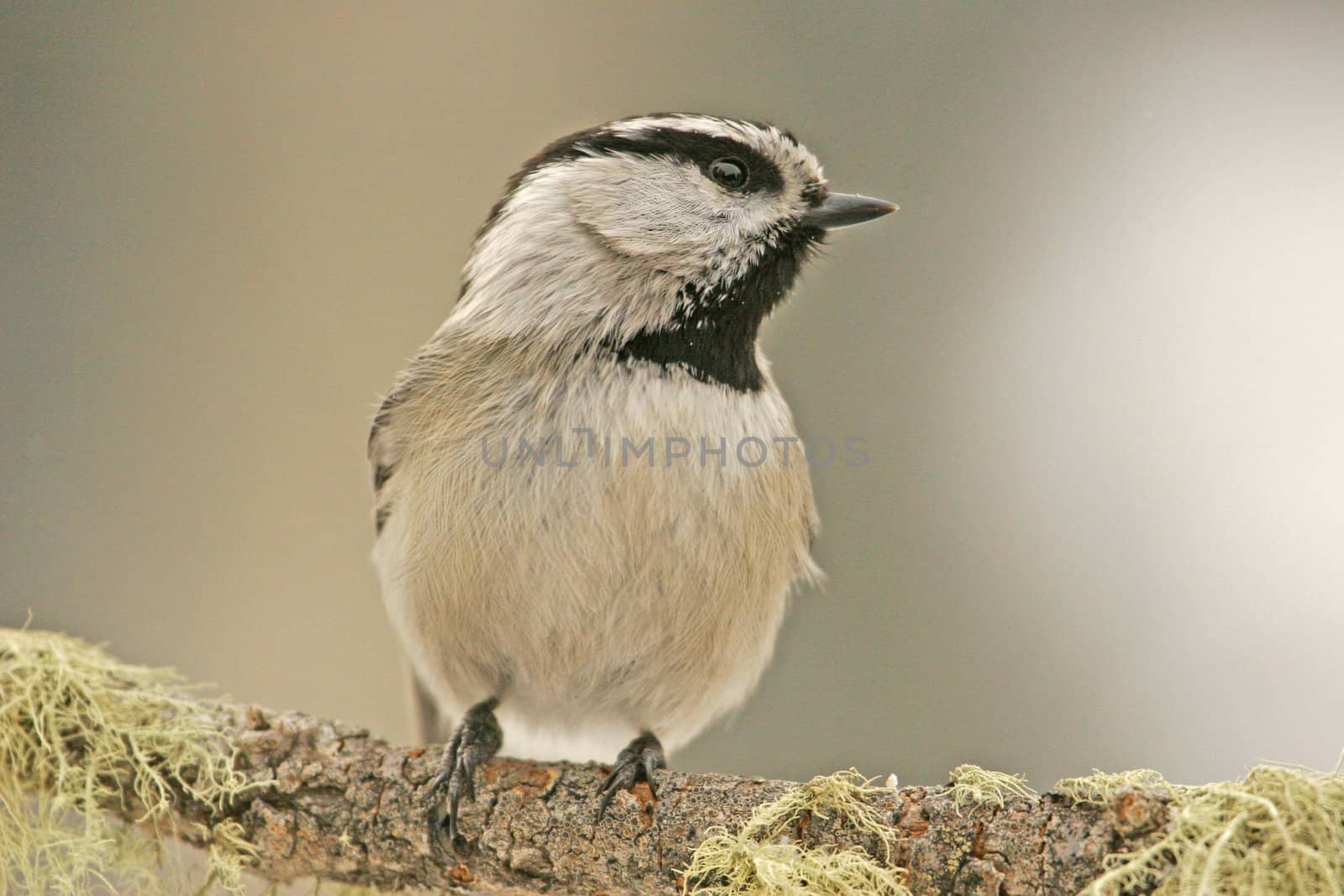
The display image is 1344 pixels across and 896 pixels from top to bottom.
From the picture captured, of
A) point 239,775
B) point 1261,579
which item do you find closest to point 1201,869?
point 239,775

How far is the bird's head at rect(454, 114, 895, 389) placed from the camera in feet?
4.37

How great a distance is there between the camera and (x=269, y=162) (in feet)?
7.13

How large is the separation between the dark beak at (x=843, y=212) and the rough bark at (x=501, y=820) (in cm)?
77

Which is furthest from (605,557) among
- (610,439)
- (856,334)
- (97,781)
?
→ (856,334)

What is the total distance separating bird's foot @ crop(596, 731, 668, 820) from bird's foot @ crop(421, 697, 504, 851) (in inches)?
7.1

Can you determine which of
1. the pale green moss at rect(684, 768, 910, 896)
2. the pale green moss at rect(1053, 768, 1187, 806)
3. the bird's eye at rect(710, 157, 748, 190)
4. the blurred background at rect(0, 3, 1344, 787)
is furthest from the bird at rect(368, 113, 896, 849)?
the pale green moss at rect(1053, 768, 1187, 806)

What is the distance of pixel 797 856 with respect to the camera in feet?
3.21

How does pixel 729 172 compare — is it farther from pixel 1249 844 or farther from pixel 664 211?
pixel 1249 844

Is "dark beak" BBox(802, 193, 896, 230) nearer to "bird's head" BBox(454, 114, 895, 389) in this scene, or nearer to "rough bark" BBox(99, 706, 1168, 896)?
"bird's head" BBox(454, 114, 895, 389)


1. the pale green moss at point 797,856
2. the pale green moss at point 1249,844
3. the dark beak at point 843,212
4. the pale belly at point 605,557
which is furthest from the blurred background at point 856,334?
the pale green moss at point 1249,844

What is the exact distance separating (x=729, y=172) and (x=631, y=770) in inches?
32.2

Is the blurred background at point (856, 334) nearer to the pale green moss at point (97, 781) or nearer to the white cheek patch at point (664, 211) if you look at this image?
the white cheek patch at point (664, 211)

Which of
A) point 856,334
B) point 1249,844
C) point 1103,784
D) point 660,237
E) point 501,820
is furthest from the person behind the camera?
point 856,334

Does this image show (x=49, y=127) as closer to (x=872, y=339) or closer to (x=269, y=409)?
(x=269, y=409)
